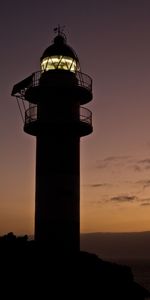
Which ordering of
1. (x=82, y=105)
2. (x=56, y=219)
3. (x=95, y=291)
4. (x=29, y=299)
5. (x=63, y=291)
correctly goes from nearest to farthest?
(x=29, y=299) < (x=63, y=291) < (x=95, y=291) < (x=56, y=219) < (x=82, y=105)

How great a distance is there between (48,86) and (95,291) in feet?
34.0

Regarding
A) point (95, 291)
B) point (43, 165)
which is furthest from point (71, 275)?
point (43, 165)

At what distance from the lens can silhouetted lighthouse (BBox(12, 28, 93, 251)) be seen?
24.0 m

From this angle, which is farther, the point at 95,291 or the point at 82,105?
the point at 82,105

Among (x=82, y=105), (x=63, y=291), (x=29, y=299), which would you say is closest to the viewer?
(x=29, y=299)

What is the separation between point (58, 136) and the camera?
24.6 m

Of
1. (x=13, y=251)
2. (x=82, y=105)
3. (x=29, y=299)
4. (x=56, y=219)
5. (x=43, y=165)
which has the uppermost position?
(x=82, y=105)

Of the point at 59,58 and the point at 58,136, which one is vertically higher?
the point at 59,58

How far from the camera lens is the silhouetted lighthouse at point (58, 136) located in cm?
2400

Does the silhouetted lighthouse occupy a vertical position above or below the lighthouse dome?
below

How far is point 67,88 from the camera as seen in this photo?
24734mm

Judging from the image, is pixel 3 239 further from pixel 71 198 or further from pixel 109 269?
pixel 109 269

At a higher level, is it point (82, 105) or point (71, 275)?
point (82, 105)

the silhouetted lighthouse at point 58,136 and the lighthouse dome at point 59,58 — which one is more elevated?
the lighthouse dome at point 59,58
